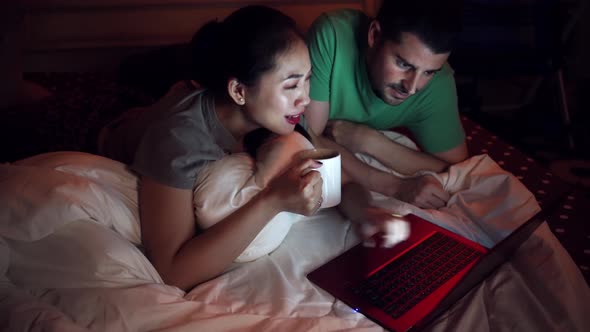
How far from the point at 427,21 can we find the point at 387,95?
9.4 inches

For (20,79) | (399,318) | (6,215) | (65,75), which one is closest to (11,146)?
(20,79)

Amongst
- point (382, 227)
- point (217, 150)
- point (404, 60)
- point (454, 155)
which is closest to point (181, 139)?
point (217, 150)

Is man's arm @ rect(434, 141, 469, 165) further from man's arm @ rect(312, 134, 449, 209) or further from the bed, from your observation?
the bed

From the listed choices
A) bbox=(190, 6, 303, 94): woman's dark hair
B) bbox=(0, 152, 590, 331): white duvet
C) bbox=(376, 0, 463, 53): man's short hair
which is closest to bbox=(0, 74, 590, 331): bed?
bbox=(0, 152, 590, 331): white duvet

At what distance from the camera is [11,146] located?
1316 mm

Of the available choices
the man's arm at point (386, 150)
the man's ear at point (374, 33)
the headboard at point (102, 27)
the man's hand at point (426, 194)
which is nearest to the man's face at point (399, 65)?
the man's ear at point (374, 33)

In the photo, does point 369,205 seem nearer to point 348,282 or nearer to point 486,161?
point 348,282

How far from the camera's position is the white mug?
3.25 ft

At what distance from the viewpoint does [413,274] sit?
1.02 meters

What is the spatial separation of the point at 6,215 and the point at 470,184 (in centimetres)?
117

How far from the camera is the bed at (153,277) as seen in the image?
0.87 metres

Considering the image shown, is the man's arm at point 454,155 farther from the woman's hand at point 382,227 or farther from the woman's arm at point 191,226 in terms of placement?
the woman's arm at point 191,226

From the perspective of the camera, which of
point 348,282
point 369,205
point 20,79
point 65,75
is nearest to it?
point 348,282

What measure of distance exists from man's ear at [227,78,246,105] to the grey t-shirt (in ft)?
0.23
